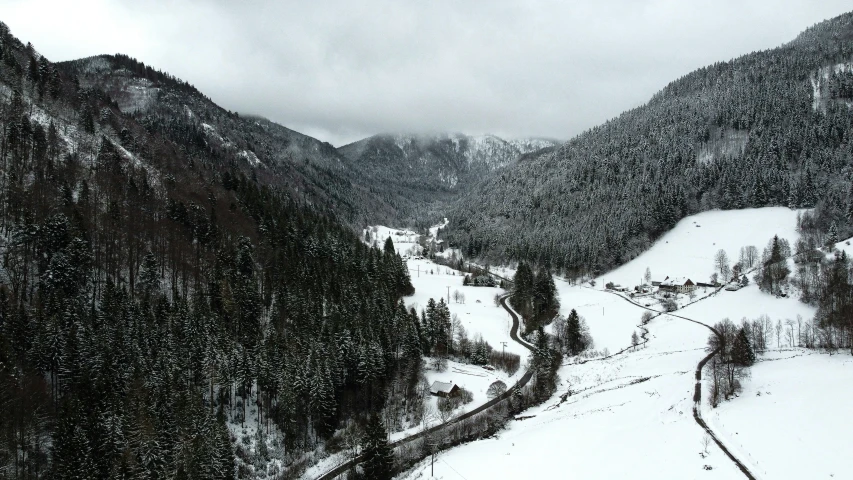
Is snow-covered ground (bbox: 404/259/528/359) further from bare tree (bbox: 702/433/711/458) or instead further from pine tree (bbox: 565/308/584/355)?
bare tree (bbox: 702/433/711/458)

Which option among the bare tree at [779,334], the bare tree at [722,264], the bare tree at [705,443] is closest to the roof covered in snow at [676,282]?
the bare tree at [722,264]

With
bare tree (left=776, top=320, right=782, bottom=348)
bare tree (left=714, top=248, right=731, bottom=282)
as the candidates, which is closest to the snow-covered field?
bare tree (left=776, top=320, right=782, bottom=348)

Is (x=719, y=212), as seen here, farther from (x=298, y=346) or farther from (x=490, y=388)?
(x=298, y=346)

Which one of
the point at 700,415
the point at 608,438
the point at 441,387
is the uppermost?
the point at 700,415

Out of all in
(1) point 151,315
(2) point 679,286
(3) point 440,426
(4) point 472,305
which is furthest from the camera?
(2) point 679,286

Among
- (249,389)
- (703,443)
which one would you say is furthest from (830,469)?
(249,389)

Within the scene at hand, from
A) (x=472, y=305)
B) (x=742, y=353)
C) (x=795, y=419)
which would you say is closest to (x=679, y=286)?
(x=472, y=305)

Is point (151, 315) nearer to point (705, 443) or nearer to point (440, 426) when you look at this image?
point (440, 426)
